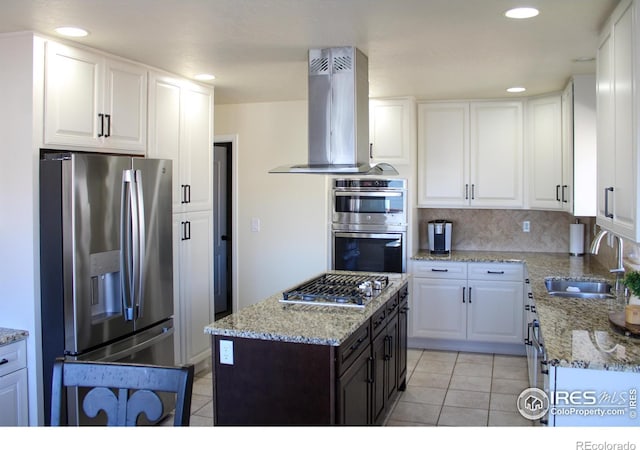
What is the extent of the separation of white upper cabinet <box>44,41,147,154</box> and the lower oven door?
2.25 meters

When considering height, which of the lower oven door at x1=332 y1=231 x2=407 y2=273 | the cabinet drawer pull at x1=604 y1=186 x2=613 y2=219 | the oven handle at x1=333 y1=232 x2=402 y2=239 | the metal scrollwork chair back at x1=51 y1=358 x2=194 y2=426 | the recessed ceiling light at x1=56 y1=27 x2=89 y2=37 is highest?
the recessed ceiling light at x1=56 y1=27 x2=89 y2=37

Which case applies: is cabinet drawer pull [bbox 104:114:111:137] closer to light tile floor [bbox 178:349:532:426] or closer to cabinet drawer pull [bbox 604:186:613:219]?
light tile floor [bbox 178:349:532:426]

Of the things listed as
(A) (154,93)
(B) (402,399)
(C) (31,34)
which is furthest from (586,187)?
Result: (C) (31,34)

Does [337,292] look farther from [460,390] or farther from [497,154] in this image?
[497,154]

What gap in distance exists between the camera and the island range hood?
3.57 meters

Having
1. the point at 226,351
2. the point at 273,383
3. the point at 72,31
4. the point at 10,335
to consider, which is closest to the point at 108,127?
the point at 72,31

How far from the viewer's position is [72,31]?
3129 mm

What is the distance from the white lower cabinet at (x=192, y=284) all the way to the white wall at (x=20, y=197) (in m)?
1.23

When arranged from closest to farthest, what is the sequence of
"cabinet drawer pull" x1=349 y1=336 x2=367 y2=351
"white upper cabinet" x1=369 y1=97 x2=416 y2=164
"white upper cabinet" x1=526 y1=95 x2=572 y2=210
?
1. "cabinet drawer pull" x1=349 y1=336 x2=367 y2=351
2. "white upper cabinet" x1=526 y1=95 x2=572 y2=210
3. "white upper cabinet" x1=369 y1=97 x2=416 y2=164

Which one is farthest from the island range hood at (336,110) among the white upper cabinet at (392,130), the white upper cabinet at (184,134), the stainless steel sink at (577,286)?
the white upper cabinet at (392,130)

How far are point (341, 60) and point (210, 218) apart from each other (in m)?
1.83

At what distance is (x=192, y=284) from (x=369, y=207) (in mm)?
1854

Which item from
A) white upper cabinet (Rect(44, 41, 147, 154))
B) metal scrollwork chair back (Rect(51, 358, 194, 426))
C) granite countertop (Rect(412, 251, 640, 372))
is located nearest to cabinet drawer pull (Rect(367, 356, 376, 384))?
granite countertop (Rect(412, 251, 640, 372))
